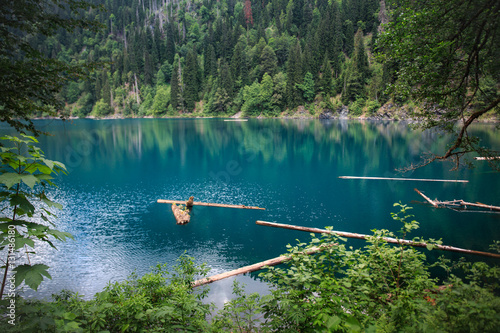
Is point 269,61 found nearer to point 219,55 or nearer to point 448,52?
point 219,55

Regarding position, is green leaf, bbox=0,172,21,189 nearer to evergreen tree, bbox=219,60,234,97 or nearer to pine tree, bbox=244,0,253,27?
evergreen tree, bbox=219,60,234,97

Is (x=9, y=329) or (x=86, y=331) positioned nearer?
(x=9, y=329)

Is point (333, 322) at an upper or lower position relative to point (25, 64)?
lower

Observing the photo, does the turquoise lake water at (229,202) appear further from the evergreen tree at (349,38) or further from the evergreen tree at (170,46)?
the evergreen tree at (170,46)

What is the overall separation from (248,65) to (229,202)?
9064 cm

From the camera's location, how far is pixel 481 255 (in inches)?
382

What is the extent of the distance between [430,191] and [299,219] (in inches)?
387

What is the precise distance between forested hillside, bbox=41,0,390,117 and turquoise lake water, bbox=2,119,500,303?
52.5m

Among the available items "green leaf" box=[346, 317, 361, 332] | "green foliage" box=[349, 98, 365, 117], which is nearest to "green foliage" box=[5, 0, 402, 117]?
"green foliage" box=[349, 98, 365, 117]

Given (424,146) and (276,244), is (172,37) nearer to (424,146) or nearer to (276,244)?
(424,146)

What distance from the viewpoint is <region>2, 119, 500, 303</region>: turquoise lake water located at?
10906 mm

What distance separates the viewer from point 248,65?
3939 inches

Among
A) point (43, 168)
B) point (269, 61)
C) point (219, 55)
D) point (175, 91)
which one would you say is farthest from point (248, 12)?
point (43, 168)

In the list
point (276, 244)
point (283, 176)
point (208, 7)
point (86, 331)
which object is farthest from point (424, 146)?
point (208, 7)
